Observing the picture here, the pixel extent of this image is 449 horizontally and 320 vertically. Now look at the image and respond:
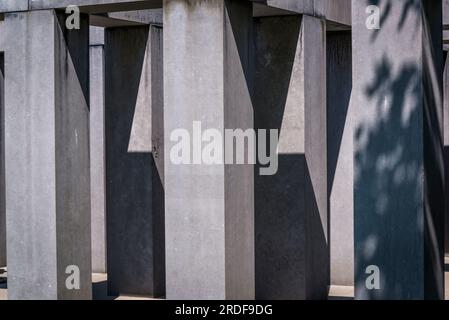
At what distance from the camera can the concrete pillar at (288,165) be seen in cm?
1235

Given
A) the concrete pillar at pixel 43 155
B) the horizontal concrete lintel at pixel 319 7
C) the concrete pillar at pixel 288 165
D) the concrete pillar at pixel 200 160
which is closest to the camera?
the concrete pillar at pixel 200 160

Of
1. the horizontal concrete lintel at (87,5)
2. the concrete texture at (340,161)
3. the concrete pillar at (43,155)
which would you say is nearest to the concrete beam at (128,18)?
the concrete pillar at (43,155)

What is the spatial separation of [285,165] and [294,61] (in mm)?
1487

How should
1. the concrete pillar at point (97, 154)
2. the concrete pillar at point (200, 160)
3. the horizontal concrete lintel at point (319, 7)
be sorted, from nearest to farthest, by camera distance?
1. the concrete pillar at point (200, 160)
2. the horizontal concrete lintel at point (319, 7)
3. the concrete pillar at point (97, 154)

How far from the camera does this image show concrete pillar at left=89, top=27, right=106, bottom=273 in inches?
617

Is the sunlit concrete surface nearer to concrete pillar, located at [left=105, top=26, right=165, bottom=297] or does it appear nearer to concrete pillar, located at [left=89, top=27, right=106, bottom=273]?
concrete pillar, located at [left=105, top=26, right=165, bottom=297]

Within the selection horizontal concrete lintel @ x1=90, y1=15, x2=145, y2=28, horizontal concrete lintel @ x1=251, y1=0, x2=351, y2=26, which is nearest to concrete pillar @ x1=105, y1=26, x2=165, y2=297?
horizontal concrete lintel @ x1=90, y1=15, x2=145, y2=28

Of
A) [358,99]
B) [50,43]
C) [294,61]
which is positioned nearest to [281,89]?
Answer: [294,61]

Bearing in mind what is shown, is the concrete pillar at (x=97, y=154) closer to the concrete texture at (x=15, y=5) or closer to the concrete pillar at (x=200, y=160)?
the concrete texture at (x=15, y=5)

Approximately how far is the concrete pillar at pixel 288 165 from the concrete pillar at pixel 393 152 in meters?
→ 4.27

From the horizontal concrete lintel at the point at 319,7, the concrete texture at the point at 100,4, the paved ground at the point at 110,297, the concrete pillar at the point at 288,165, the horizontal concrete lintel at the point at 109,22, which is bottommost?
the paved ground at the point at 110,297

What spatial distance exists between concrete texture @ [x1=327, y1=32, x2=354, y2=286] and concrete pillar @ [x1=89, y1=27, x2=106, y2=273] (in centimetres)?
413

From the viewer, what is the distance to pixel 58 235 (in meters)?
11.1

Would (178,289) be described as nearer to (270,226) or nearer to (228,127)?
(228,127)
